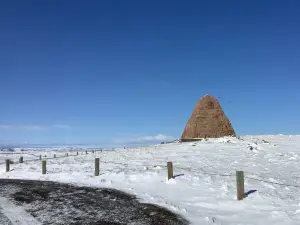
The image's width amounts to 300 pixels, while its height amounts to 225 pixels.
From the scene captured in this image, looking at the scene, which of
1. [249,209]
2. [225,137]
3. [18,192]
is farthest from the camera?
[225,137]

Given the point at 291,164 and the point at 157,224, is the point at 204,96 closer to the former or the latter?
the point at 291,164

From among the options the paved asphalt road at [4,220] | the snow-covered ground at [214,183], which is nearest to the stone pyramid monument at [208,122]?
the snow-covered ground at [214,183]

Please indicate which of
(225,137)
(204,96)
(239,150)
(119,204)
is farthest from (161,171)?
(204,96)

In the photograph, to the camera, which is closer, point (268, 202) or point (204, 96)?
point (268, 202)

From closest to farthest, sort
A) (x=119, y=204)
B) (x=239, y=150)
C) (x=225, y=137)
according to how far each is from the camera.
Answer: (x=119, y=204), (x=239, y=150), (x=225, y=137)

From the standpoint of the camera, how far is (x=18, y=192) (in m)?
18.3

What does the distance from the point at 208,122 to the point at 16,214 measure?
36.8m

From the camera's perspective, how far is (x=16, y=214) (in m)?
12.9


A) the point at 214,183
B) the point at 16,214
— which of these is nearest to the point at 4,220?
the point at 16,214

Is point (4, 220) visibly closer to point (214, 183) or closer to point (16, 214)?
point (16, 214)

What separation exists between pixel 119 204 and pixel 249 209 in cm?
551

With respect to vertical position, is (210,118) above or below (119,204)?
above

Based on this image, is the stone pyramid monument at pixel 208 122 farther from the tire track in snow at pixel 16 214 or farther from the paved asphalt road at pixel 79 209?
the tire track in snow at pixel 16 214

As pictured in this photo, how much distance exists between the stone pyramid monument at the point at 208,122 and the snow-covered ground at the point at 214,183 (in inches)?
416
